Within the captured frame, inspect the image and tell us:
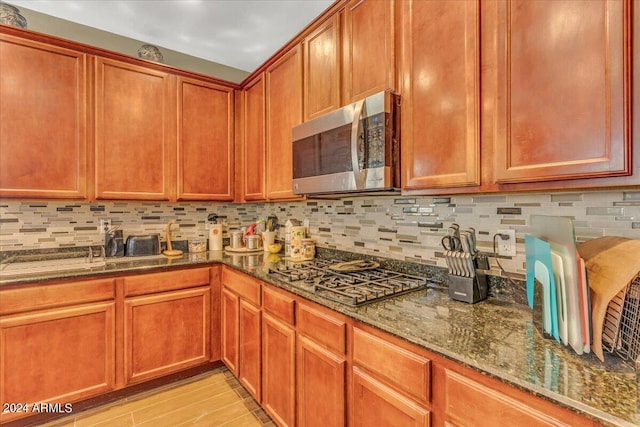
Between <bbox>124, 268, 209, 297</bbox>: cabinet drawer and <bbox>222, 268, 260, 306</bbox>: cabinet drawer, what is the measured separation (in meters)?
0.18

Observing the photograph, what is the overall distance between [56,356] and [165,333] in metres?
0.60

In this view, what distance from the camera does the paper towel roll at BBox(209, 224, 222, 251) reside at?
9.70 ft

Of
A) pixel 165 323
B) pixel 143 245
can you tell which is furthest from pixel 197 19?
pixel 165 323

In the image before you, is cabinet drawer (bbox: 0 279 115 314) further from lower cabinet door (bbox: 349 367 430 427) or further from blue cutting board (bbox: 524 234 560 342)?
blue cutting board (bbox: 524 234 560 342)

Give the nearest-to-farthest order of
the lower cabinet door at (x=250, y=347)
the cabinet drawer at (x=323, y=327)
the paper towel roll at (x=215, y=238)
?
the cabinet drawer at (x=323, y=327) → the lower cabinet door at (x=250, y=347) → the paper towel roll at (x=215, y=238)

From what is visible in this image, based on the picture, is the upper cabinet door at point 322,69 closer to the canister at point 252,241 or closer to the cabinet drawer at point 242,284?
the cabinet drawer at point 242,284

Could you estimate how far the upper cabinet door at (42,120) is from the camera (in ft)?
6.53

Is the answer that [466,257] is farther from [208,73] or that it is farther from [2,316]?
[208,73]

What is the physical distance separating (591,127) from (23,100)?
2.96 metres

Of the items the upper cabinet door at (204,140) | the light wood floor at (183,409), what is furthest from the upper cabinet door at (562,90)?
the upper cabinet door at (204,140)

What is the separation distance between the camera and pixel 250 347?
6.52 feet

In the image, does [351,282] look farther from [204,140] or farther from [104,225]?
[104,225]

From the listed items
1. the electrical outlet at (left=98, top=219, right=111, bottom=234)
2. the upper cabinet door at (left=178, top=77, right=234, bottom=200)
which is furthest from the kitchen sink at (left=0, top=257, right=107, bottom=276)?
the upper cabinet door at (left=178, top=77, right=234, bottom=200)

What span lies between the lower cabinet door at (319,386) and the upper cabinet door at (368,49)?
1.27 m
